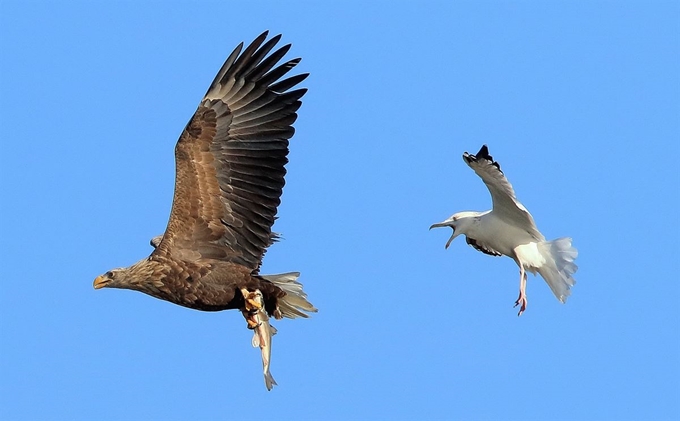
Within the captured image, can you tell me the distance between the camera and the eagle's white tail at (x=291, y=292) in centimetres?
992

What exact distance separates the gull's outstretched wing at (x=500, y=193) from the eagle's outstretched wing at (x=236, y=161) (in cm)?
183

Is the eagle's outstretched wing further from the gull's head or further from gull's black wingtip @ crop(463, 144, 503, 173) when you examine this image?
the gull's head

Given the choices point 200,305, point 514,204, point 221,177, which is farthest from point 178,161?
point 514,204

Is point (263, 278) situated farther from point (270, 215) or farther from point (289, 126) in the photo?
point (289, 126)

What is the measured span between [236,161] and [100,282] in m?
1.25

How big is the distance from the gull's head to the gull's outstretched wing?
431mm

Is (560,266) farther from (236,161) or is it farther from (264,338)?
(236,161)

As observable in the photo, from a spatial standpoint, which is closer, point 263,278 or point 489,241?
point 263,278

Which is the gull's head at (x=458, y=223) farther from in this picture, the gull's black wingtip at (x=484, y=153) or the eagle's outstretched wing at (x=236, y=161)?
the eagle's outstretched wing at (x=236, y=161)

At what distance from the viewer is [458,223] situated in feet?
39.5

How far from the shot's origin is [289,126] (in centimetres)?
952

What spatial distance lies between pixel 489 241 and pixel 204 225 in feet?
10.8

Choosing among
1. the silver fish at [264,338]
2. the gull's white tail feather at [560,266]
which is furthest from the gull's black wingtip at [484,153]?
the silver fish at [264,338]

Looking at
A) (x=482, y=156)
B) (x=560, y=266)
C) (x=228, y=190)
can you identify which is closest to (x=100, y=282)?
(x=228, y=190)
